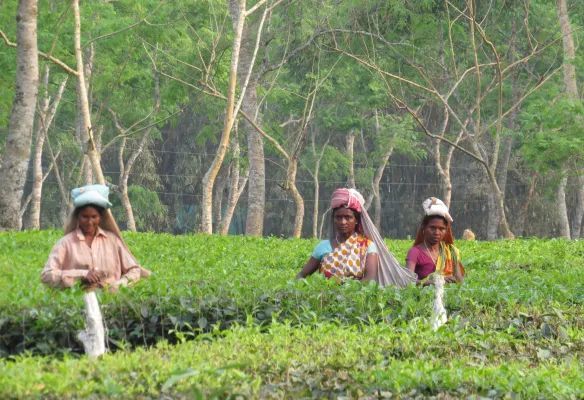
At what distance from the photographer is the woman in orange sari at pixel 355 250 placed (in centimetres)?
1155

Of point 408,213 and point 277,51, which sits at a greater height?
point 277,51

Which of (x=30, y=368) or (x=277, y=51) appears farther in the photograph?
(x=277, y=51)

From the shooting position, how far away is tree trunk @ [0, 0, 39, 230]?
66.9ft

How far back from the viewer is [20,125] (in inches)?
805

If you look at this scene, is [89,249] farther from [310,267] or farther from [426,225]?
[426,225]

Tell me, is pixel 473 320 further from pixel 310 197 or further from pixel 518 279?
pixel 310 197

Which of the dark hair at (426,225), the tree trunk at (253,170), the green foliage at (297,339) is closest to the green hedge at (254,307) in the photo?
the green foliage at (297,339)

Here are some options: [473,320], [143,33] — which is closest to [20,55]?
[143,33]

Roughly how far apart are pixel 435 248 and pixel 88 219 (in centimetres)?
335

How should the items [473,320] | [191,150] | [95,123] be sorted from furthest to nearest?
[191,150], [95,123], [473,320]

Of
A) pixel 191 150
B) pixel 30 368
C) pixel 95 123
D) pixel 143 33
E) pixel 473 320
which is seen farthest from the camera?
pixel 191 150

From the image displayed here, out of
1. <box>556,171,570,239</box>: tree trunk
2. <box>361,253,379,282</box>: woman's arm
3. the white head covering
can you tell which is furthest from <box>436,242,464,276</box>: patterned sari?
<box>556,171,570,239</box>: tree trunk

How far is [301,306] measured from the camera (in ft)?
33.2

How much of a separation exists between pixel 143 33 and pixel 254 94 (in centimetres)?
289
